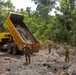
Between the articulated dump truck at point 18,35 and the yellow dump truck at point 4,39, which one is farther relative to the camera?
the yellow dump truck at point 4,39

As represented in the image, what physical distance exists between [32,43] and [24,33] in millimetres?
1614

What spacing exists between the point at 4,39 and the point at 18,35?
4038 mm

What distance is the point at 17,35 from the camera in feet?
66.2

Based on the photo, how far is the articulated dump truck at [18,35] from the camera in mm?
19972

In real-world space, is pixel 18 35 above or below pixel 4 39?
above

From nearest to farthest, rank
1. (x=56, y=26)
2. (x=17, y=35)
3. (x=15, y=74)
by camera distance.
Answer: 1. (x=15, y=74)
2. (x=17, y=35)
3. (x=56, y=26)

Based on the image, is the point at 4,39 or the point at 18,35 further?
the point at 4,39

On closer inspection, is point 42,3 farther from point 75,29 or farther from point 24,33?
point 24,33

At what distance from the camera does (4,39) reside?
77.5 ft

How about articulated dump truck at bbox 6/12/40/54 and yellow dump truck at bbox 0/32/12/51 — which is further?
yellow dump truck at bbox 0/32/12/51

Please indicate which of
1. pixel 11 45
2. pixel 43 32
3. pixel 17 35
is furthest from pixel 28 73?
pixel 43 32

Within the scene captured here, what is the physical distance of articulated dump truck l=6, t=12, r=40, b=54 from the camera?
20.0 meters

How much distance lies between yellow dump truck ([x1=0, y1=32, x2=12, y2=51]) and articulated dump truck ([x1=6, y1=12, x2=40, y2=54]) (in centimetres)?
102

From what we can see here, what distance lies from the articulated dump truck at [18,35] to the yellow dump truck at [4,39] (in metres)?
1.02
